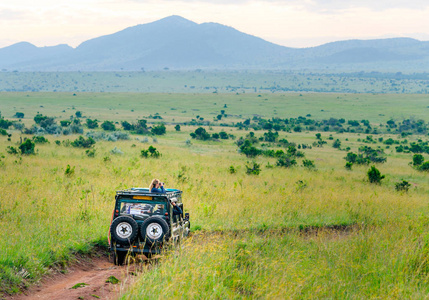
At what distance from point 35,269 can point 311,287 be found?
15.6 feet

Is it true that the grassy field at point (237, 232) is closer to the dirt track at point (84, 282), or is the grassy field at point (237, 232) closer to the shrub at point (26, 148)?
the dirt track at point (84, 282)

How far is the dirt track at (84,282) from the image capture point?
7.38 metres

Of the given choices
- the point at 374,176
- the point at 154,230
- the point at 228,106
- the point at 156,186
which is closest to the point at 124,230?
the point at 154,230

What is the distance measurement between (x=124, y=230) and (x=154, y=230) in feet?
1.93

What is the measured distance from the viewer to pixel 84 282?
8.28 m

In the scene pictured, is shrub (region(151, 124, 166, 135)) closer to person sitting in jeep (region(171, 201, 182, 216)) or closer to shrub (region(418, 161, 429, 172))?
shrub (region(418, 161, 429, 172))

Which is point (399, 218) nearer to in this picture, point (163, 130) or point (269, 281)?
point (269, 281)

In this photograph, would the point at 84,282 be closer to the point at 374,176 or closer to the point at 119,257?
the point at 119,257

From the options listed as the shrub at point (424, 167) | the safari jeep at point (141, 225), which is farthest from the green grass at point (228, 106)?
the safari jeep at point (141, 225)

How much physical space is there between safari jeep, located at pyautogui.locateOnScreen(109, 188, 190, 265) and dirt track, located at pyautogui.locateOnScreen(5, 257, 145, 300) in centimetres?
44

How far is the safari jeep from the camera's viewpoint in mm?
9359

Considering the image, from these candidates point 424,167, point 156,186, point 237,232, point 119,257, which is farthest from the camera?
point 424,167

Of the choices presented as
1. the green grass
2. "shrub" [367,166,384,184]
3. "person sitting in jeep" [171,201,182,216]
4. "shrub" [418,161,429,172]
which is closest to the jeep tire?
"person sitting in jeep" [171,201,182,216]

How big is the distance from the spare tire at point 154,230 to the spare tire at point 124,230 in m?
0.17
